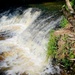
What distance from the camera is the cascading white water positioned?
7207mm

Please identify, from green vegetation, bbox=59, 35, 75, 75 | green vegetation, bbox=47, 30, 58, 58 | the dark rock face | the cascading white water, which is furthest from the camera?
the dark rock face

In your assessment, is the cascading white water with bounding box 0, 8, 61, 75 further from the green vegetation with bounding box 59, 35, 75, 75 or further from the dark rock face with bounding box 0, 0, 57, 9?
the dark rock face with bounding box 0, 0, 57, 9

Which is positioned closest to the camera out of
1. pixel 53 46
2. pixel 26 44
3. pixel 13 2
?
pixel 53 46

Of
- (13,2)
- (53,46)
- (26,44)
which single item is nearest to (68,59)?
(53,46)

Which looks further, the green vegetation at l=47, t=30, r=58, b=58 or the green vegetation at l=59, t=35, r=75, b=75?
the green vegetation at l=47, t=30, r=58, b=58

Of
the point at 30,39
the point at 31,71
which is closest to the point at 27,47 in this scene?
the point at 30,39

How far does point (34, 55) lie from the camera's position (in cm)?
820

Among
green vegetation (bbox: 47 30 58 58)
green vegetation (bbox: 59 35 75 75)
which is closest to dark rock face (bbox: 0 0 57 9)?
green vegetation (bbox: 47 30 58 58)

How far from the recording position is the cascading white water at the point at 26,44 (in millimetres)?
7207

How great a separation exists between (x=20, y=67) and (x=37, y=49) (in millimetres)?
1365

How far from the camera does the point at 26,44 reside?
920 centimetres

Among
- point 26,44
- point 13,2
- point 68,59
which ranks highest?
point 13,2

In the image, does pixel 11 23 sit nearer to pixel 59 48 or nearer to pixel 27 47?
pixel 27 47

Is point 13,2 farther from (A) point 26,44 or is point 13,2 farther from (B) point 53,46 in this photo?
(B) point 53,46
